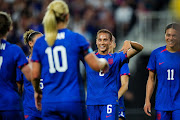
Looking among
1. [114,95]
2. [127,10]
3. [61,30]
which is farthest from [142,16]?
[61,30]

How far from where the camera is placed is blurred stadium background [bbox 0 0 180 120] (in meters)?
14.9

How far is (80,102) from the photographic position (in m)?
5.45

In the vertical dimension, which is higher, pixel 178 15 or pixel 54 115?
pixel 178 15

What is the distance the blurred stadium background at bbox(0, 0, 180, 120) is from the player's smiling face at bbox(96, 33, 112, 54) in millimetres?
6607

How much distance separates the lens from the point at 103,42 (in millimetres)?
8289

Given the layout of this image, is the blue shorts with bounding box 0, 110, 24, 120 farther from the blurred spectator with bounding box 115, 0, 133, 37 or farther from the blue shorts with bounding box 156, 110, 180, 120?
the blurred spectator with bounding box 115, 0, 133, 37

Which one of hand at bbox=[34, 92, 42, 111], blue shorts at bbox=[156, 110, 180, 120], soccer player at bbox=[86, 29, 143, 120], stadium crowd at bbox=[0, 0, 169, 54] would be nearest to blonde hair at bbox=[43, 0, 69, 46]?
hand at bbox=[34, 92, 42, 111]

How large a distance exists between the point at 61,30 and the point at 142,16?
10.8 m

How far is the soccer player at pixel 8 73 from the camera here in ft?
19.2

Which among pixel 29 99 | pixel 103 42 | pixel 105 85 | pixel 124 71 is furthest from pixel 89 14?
pixel 105 85

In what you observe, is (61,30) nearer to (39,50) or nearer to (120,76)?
(39,50)

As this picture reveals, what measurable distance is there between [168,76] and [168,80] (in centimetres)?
7

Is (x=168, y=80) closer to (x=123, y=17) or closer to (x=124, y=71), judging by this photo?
(x=124, y=71)

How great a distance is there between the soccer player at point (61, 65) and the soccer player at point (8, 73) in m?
0.49
